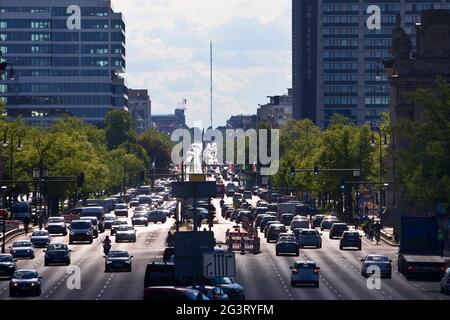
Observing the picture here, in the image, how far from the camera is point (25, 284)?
205ft

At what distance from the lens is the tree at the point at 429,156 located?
324ft

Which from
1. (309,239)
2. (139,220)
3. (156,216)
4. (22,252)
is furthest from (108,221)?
(22,252)

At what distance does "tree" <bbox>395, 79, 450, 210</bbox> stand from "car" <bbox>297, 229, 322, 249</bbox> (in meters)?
7.15

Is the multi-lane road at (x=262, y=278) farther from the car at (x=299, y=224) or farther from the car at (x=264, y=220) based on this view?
the car at (x=264, y=220)

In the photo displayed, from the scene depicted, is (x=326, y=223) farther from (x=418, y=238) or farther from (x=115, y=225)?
(x=418, y=238)

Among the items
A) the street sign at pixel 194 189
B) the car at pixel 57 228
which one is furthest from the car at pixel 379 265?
the car at pixel 57 228

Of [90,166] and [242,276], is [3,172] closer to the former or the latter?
[90,166]

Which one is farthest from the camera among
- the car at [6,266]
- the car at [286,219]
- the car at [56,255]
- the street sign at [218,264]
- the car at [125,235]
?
the car at [286,219]

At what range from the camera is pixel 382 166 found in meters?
150

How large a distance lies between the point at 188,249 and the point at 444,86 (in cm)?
7027

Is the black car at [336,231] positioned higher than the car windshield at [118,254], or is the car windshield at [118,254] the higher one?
the car windshield at [118,254]

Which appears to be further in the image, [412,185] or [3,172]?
[3,172]

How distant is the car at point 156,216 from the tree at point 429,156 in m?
42.4
